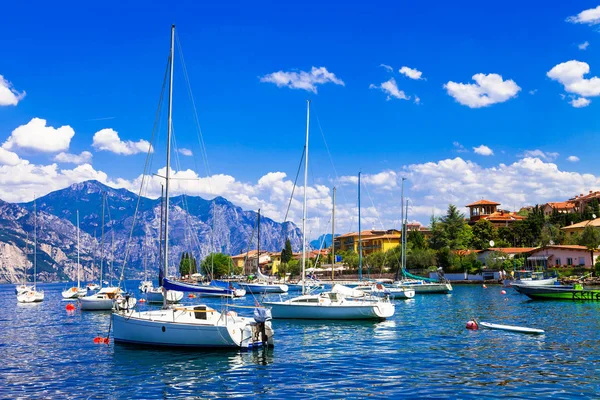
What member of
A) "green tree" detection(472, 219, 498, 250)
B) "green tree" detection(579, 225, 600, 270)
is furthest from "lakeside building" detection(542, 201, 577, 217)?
"green tree" detection(579, 225, 600, 270)

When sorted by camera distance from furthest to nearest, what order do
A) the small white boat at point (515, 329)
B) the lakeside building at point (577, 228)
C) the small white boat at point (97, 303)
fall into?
the lakeside building at point (577, 228), the small white boat at point (97, 303), the small white boat at point (515, 329)

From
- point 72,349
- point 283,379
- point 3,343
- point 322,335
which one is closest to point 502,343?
point 322,335

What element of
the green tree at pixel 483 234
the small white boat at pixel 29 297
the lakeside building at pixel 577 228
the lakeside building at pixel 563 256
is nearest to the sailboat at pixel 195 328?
the small white boat at pixel 29 297

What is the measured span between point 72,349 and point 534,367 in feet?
86.2

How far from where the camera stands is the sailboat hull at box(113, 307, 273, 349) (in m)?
29.5

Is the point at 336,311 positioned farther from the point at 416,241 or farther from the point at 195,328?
the point at 416,241

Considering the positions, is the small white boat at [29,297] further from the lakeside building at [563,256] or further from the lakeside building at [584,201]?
the lakeside building at [584,201]

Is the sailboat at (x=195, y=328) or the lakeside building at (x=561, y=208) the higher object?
the lakeside building at (x=561, y=208)

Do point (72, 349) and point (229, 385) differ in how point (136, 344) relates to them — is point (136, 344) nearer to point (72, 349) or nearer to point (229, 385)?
point (72, 349)

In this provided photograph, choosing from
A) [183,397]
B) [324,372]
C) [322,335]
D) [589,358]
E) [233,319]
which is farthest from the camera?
[322,335]

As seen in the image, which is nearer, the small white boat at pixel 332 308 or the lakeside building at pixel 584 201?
the small white boat at pixel 332 308

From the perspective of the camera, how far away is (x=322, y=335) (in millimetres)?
37719

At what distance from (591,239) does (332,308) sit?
87691 millimetres

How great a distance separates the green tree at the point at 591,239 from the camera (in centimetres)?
10755
